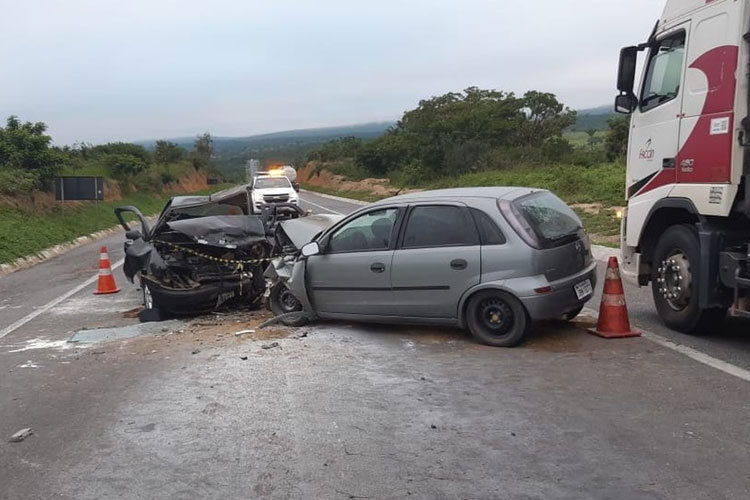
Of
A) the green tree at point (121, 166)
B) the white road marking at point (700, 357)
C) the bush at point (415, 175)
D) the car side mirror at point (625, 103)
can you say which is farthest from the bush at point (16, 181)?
the bush at point (415, 175)

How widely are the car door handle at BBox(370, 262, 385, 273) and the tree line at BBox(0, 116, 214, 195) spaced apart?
1988 centimetres

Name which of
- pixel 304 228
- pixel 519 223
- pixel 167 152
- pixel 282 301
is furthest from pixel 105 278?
pixel 167 152

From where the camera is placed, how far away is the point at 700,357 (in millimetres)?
5906

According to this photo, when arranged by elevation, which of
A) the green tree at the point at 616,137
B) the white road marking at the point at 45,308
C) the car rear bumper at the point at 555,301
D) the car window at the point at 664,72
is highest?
the green tree at the point at 616,137

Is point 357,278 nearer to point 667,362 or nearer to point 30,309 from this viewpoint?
point 667,362

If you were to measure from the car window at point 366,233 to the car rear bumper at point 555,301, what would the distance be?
5.42 ft

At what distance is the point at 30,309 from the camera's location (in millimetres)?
10359

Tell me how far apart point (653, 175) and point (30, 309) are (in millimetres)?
9128

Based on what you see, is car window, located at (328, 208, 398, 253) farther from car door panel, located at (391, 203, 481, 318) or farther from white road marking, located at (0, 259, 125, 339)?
white road marking, located at (0, 259, 125, 339)

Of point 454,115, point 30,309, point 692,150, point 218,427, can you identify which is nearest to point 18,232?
point 30,309

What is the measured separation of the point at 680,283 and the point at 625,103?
2073mm

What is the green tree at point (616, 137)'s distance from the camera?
35.4 metres

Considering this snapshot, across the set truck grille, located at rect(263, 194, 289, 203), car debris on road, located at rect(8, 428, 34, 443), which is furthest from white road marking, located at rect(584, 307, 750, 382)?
truck grille, located at rect(263, 194, 289, 203)

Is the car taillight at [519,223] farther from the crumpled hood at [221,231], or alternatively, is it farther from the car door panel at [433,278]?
the crumpled hood at [221,231]
